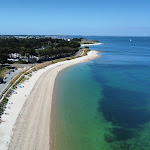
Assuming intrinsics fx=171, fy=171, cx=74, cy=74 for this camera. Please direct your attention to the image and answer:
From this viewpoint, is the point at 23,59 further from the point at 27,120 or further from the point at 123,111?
the point at 123,111

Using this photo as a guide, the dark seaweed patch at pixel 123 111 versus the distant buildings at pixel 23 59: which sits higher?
the distant buildings at pixel 23 59

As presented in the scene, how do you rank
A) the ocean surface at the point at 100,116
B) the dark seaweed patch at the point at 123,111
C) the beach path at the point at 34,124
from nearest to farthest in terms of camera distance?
the beach path at the point at 34,124, the ocean surface at the point at 100,116, the dark seaweed patch at the point at 123,111

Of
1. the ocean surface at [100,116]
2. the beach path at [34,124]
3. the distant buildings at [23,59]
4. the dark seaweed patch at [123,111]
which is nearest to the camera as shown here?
the beach path at [34,124]

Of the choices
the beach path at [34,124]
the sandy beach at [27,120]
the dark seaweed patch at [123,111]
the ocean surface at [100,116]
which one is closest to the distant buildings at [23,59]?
the ocean surface at [100,116]

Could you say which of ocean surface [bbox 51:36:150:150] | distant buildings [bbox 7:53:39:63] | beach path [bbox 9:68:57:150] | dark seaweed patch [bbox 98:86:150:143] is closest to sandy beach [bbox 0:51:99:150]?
beach path [bbox 9:68:57:150]

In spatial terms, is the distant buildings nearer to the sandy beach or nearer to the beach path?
the sandy beach

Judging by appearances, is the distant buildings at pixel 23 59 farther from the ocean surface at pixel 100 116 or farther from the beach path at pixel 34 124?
the beach path at pixel 34 124

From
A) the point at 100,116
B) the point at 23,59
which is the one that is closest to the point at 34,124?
the point at 100,116

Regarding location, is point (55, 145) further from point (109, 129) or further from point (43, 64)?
point (43, 64)
